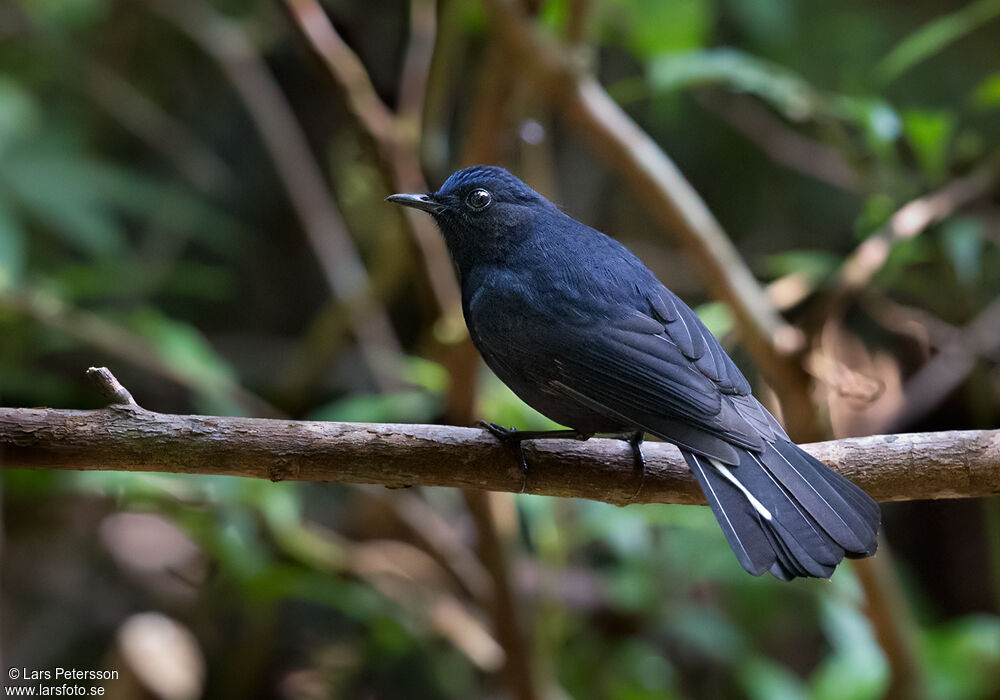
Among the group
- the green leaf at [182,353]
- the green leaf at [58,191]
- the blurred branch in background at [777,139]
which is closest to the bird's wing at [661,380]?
the green leaf at [182,353]

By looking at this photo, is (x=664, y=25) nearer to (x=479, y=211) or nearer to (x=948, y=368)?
(x=479, y=211)

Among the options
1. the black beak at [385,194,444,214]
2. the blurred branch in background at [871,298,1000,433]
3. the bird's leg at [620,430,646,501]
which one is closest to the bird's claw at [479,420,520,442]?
the bird's leg at [620,430,646,501]

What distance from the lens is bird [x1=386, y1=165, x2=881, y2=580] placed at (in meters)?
1.84

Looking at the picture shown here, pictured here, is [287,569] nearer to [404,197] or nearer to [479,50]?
[404,197]

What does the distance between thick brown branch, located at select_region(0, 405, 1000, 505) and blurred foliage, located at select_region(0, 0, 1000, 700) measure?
1.07 m

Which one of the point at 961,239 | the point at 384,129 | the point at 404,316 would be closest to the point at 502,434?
the point at 384,129

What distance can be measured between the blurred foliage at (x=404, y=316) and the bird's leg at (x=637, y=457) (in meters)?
1.00

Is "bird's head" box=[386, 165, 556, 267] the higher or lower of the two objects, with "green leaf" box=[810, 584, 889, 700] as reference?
higher

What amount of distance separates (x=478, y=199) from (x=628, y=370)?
71 centimetres

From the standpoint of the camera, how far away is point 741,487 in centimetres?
192

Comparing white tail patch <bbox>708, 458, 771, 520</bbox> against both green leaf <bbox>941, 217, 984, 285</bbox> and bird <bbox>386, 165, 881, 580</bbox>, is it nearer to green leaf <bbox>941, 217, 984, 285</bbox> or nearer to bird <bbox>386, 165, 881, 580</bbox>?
bird <bbox>386, 165, 881, 580</bbox>

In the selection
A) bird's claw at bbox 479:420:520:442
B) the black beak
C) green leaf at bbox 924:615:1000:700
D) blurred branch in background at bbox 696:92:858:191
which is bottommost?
green leaf at bbox 924:615:1000:700

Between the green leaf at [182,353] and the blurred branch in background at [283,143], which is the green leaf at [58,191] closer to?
the green leaf at [182,353]

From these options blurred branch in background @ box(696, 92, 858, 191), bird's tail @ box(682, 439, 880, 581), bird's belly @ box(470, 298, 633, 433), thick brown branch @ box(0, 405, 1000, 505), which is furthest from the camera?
blurred branch in background @ box(696, 92, 858, 191)
